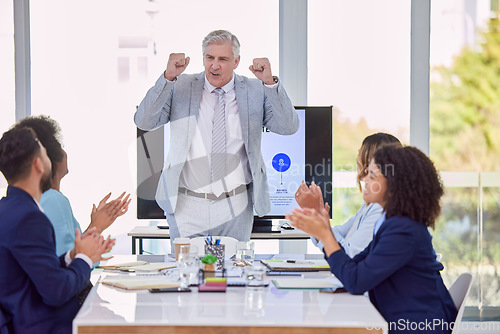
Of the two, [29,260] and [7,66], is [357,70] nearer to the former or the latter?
[7,66]

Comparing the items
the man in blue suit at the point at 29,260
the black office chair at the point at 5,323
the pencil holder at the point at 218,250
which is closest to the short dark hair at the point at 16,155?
the man in blue suit at the point at 29,260

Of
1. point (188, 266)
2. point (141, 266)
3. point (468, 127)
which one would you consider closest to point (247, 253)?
point (188, 266)

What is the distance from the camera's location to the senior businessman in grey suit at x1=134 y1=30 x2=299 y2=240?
11.5 ft

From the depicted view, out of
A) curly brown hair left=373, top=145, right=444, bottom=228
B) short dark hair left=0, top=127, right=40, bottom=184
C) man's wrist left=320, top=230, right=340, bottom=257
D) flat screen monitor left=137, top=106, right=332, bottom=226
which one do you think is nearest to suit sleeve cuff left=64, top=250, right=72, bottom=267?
short dark hair left=0, top=127, right=40, bottom=184

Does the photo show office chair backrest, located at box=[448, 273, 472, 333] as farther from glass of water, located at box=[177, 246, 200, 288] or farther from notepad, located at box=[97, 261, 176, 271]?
notepad, located at box=[97, 261, 176, 271]

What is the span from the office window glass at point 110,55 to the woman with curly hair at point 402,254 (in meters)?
2.68

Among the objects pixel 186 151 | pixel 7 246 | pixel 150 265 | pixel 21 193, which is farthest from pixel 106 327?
pixel 186 151

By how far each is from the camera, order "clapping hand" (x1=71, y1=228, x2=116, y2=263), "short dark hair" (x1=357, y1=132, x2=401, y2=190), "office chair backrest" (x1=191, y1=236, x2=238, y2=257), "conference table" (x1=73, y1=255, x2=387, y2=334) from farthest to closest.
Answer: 1. "office chair backrest" (x1=191, y1=236, x2=238, y2=257)
2. "short dark hair" (x1=357, y1=132, x2=401, y2=190)
3. "clapping hand" (x1=71, y1=228, x2=116, y2=263)
4. "conference table" (x1=73, y1=255, x2=387, y2=334)

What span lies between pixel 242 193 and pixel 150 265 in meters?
1.10

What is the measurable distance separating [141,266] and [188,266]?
0.82ft

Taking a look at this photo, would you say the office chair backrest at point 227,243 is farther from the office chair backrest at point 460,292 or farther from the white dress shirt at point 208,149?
the office chair backrest at point 460,292

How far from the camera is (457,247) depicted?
4.80 m

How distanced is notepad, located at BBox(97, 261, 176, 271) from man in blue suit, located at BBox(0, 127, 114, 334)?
1.52ft

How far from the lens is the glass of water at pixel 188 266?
2279 mm
